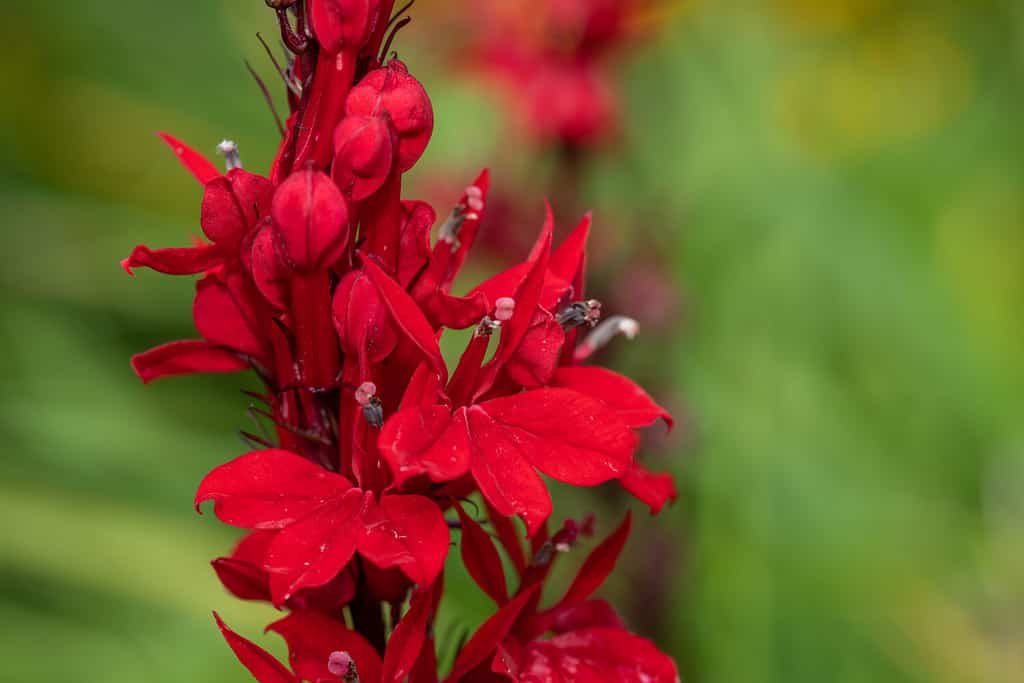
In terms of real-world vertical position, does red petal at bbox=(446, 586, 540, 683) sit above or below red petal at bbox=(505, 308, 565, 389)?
below

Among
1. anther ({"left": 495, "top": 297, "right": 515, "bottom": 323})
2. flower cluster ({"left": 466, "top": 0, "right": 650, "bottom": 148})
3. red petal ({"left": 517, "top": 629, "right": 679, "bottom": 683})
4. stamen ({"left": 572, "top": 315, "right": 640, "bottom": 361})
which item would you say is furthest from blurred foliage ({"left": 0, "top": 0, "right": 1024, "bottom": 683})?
anther ({"left": 495, "top": 297, "right": 515, "bottom": 323})

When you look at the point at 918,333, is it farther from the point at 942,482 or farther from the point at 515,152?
the point at 515,152

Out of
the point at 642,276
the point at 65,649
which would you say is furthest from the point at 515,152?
the point at 65,649

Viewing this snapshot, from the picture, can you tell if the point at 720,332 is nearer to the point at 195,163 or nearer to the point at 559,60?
the point at 559,60

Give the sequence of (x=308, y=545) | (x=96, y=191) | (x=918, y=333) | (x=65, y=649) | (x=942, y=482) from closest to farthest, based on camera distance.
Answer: (x=308, y=545), (x=65, y=649), (x=942, y=482), (x=918, y=333), (x=96, y=191)

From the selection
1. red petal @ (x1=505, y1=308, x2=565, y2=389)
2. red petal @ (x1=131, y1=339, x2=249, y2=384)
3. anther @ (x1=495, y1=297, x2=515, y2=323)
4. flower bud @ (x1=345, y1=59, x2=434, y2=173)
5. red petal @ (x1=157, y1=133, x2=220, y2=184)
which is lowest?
red petal @ (x1=131, y1=339, x2=249, y2=384)

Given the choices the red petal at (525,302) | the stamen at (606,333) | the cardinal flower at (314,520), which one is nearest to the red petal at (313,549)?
the cardinal flower at (314,520)

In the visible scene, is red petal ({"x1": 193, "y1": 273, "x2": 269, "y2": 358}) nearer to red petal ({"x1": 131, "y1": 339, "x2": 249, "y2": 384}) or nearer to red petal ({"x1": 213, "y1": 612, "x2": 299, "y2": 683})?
red petal ({"x1": 131, "y1": 339, "x2": 249, "y2": 384})
